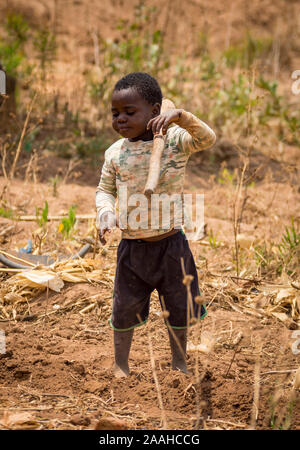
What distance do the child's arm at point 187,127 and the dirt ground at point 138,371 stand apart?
772 mm

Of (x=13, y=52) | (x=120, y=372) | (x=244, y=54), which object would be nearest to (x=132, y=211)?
(x=120, y=372)

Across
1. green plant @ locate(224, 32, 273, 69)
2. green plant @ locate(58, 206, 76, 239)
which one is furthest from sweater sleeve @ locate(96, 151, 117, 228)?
green plant @ locate(224, 32, 273, 69)

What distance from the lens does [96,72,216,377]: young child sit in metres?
2.14

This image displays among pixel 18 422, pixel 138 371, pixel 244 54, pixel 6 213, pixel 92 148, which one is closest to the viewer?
pixel 18 422

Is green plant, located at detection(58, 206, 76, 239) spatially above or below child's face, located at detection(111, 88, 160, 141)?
below

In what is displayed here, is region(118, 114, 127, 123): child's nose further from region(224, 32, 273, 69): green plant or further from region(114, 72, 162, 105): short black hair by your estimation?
region(224, 32, 273, 69): green plant

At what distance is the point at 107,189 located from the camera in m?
2.38

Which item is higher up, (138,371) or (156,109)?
(156,109)

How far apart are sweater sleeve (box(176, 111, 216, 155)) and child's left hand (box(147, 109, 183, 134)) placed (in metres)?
0.04

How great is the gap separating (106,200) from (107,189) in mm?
87

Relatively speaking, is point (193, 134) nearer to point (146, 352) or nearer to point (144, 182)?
point (144, 182)

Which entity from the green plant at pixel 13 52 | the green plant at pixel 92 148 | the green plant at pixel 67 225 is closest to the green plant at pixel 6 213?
the green plant at pixel 67 225

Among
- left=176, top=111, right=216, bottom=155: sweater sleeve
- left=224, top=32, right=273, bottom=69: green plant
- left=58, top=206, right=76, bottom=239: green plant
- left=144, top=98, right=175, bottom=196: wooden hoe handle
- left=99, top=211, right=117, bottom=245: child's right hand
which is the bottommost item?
left=58, top=206, right=76, bottom=239: green plant
